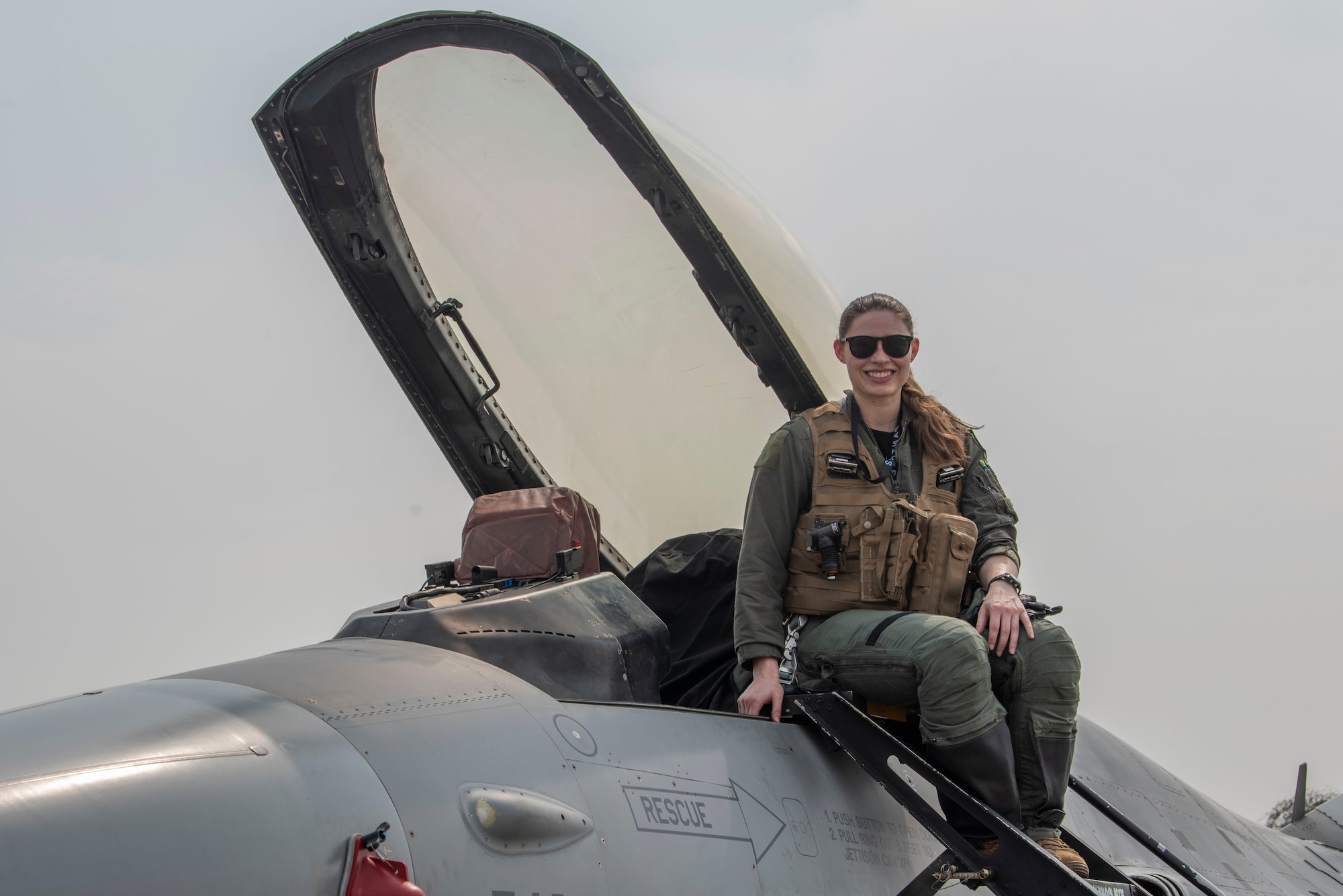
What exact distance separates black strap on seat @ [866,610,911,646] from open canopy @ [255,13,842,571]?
3.96ft

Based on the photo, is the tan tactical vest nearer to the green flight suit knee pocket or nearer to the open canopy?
the green flight suit knee pocket

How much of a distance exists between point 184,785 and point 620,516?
9.22 ft

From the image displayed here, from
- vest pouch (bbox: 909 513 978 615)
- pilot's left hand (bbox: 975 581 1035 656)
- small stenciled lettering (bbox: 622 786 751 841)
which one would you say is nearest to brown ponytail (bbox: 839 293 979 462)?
vest pouch (bbox: 909 513 978 615)

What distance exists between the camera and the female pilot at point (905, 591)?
8.77ft

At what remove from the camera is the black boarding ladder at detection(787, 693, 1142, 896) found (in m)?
2.43

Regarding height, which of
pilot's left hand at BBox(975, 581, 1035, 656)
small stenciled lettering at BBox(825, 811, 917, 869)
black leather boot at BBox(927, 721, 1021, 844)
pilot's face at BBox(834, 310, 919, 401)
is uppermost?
pilot's face at BBox(834, 310, 919, 401)

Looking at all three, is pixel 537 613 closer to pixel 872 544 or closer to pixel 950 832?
pixel 872 544

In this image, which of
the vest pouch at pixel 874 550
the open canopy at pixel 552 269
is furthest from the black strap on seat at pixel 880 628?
the open canopy at pixel 552 269

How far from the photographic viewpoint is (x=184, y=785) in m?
1.56

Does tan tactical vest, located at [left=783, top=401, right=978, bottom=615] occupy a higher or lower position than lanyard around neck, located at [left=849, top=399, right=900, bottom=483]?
lower

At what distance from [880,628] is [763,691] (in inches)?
13.3

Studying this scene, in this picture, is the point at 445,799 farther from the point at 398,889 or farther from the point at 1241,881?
the point at 1241,881

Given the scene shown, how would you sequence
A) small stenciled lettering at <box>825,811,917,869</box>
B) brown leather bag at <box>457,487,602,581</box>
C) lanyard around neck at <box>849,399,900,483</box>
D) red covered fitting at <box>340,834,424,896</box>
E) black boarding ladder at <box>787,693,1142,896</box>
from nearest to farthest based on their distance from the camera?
red covered fitting at <box>340,834,424,896</box> < black boarding ladder at <box>787,693,1142,896</box> < small stenciled lettering at <box>825,811,917,869</box> < lanyard around neck at <box>849,399,900,483</box> < brown leather bag at <box>457,487,602,581</box>

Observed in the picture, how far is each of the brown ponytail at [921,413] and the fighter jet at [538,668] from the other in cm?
58
